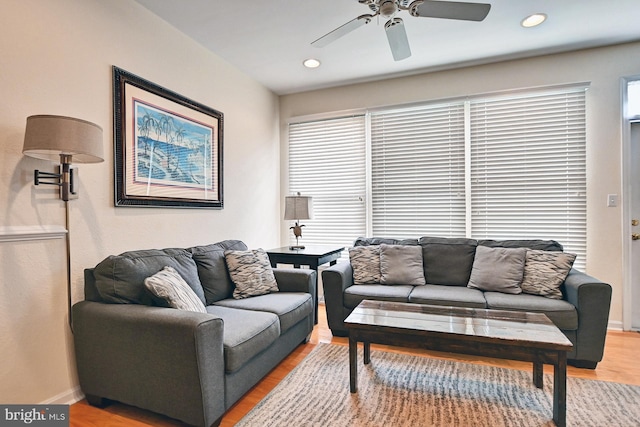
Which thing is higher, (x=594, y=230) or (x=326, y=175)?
(x=326, y=175)

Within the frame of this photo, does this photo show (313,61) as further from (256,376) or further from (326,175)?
(256,376)

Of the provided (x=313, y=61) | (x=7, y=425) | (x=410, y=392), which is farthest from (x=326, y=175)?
(x=7, y=425)

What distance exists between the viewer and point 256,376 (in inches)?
81.3

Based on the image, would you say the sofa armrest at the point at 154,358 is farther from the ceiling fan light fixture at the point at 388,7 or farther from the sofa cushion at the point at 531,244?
the sofa cushion at the point at 531,244

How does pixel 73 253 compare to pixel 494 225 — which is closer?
pixel 73 253

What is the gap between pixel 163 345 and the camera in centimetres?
166

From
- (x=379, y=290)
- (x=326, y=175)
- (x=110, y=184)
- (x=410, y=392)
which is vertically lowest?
(x=410, y=392)

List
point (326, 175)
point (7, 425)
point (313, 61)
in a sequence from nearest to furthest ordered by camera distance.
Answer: point (7, 425) < point (313, 61) < point (326, 175)

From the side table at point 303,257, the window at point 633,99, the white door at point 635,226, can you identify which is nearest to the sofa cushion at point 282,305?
the side table at point 303,257

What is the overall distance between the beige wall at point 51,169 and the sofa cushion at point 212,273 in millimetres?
287

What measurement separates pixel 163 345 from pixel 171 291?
0.35 metres

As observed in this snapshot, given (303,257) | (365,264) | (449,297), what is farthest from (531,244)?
(303,257)

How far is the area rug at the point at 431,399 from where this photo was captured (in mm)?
1779

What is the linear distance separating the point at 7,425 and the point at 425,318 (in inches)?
91.7
